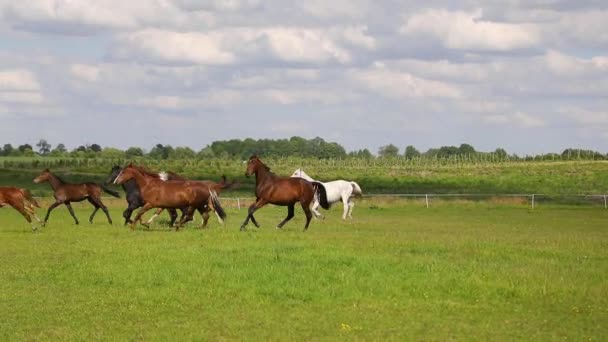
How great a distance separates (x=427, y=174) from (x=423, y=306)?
263 ft

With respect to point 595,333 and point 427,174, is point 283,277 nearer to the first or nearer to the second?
point 595,333

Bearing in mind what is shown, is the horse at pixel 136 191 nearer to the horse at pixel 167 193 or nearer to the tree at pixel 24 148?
the horse at pixel 167 193

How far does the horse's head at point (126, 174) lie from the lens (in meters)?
26.5

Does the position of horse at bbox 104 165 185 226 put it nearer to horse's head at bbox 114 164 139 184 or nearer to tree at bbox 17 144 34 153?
horse's head at bbox 114 164 139 184

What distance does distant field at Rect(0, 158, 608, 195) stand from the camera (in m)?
74.0

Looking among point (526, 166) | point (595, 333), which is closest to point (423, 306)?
point (595, 333)

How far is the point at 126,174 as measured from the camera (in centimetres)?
2667

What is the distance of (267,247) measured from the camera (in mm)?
19438

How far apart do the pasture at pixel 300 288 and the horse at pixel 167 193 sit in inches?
97.3

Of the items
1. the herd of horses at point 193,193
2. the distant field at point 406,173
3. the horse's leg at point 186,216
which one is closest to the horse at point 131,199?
the herd of horses at point 193,193

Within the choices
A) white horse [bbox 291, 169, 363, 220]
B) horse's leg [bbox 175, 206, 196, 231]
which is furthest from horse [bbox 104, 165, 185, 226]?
white horse [bbox 291, 169, 363, 220]

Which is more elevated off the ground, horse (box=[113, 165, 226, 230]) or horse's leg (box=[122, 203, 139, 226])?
horse (box=[113, 165, 226, 230])

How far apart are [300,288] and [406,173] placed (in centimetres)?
8157

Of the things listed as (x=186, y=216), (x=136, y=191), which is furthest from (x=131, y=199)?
(x=186, y=216)
